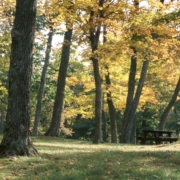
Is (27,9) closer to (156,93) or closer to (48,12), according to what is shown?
(48,12)

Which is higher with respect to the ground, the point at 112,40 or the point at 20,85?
the point at 112,40

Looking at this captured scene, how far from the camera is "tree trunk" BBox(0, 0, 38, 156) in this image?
752 centimetres

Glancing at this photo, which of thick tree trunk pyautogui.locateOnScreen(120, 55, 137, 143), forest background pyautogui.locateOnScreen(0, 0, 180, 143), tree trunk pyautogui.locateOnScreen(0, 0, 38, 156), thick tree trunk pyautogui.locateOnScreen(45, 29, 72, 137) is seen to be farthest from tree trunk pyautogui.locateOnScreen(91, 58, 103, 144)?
tree trunk pyautogui.locateOnScreen(0, 0, 38, 156)

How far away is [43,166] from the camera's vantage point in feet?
22.5

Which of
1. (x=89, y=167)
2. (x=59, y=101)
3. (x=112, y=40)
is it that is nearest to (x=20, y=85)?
(x=89, y=167)

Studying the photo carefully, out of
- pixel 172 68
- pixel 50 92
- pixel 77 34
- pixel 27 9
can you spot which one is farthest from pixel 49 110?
pixel 27 9

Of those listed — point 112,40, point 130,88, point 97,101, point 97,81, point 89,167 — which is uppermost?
point 112,40

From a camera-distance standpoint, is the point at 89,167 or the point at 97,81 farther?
the point at 97,81

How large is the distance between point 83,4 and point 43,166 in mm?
7779

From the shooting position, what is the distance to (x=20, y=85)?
24.8 feet

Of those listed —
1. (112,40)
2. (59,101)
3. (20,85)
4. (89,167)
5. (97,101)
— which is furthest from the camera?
(112,40)

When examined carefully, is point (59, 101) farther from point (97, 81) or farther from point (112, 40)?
point (112, 40)

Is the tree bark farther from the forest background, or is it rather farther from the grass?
the grass

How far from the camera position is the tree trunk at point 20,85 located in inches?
296
